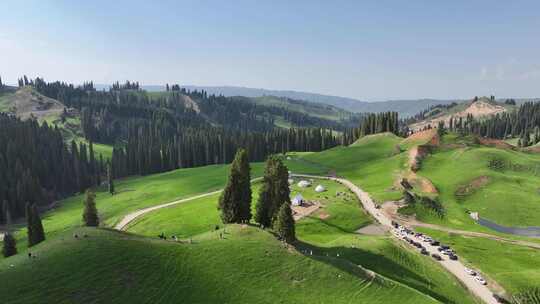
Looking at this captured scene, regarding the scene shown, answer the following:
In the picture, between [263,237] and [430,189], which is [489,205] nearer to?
[430,189]

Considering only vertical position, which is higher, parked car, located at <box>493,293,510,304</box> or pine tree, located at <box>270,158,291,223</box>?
pine tree, located at <box>270,158,291,223</box>

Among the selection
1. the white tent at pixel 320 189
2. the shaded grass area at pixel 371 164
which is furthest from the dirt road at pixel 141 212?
the shaded grass area at pixel 371 164

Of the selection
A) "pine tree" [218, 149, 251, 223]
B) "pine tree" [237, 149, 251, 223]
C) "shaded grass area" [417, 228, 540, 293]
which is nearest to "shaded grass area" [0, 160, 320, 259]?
"pine tree" [218, 149, 251, 223]

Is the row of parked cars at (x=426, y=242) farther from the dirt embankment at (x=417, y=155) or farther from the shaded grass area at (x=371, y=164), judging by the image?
the dirt embankment at (x=417, y=155)

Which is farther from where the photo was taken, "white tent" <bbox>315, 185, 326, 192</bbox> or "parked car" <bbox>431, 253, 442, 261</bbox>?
"white tent" <bbox>315, 185, 326, 192</bbox>

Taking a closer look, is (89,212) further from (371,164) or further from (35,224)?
(371,164)

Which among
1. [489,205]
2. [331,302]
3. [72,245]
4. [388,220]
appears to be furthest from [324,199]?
[72,245]

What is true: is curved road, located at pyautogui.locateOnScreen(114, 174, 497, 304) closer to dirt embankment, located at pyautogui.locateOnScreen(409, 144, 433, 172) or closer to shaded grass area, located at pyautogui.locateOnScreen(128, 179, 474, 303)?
shaded grass area, located at pyautogui.locateOnScreen(128, 179, 474, 303)
